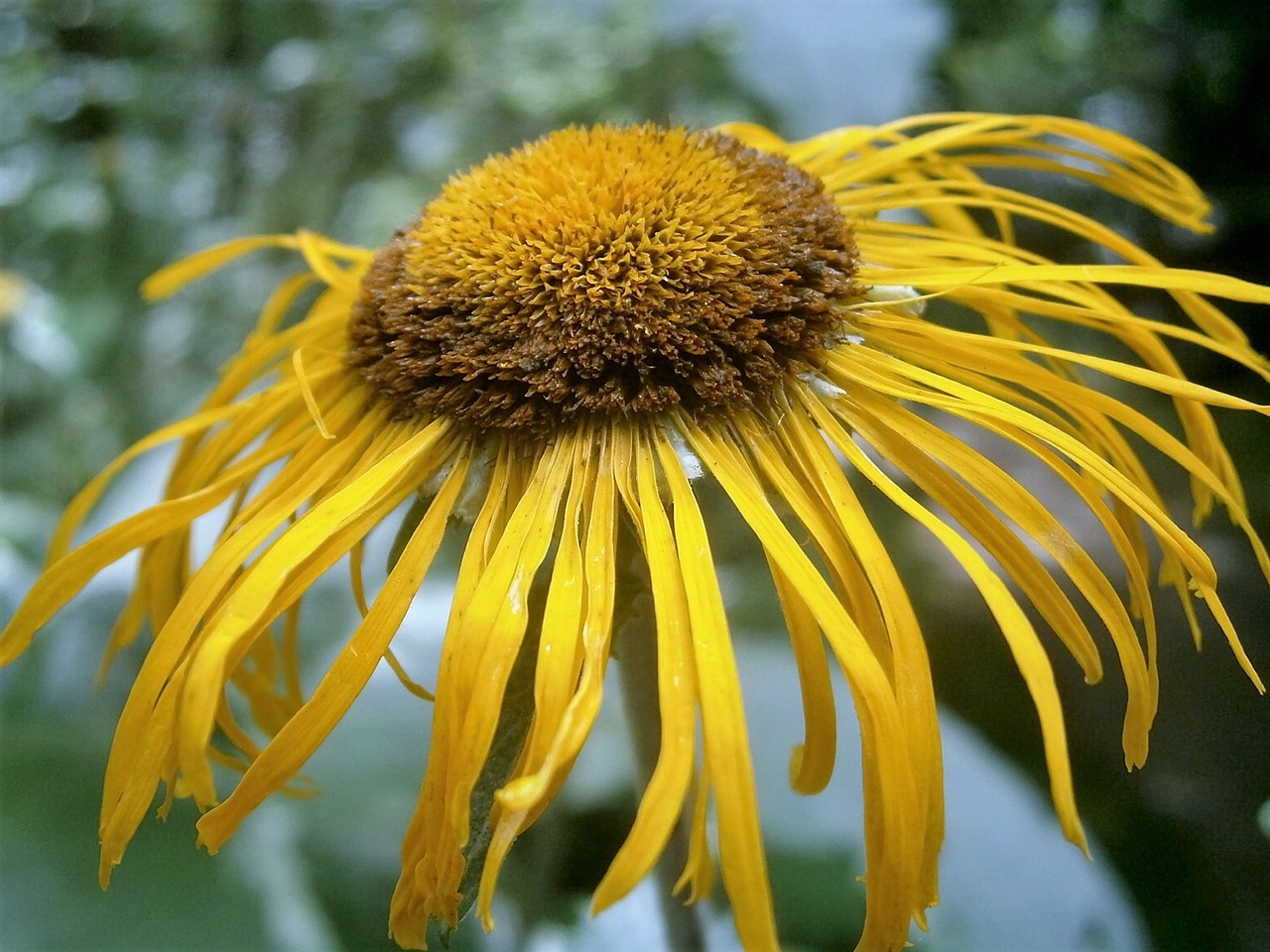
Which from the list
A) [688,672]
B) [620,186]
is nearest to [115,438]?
[620,186]

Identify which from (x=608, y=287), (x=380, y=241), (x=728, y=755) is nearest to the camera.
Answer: (x=728, y=755)

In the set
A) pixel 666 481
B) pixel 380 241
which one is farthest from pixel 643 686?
pixel 380 241

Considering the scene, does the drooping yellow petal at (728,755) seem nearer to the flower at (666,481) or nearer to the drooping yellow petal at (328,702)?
the flower at (666,481)

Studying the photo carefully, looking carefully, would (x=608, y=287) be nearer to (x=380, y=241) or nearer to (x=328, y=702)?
(x=328, y=702)

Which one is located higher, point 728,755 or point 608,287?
point 608,287

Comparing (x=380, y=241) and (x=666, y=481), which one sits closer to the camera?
(x=666, y=481)

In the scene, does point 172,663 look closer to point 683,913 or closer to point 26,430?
point 683,913
